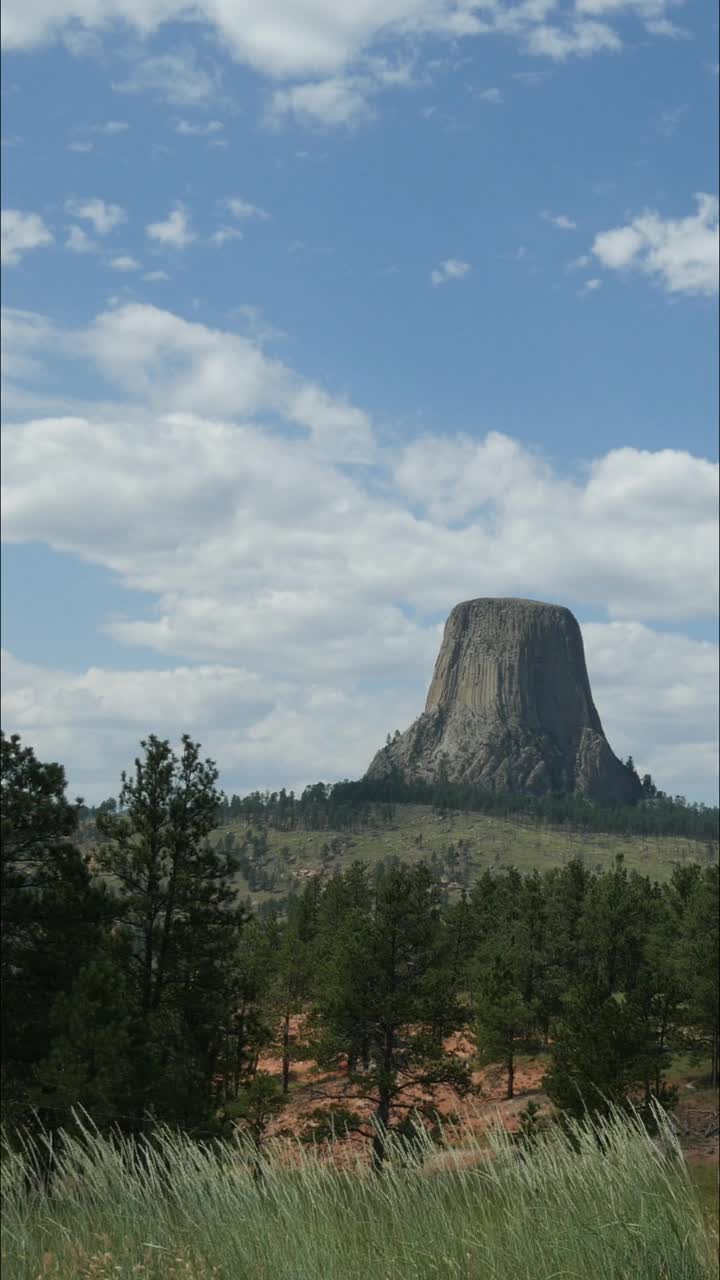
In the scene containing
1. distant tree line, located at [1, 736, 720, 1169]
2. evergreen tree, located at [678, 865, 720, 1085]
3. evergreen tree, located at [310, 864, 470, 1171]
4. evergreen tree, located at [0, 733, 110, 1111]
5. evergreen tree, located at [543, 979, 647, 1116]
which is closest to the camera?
distant tree line, located at [1, 736, 720, 1169]

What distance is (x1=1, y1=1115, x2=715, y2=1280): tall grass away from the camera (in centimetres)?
517

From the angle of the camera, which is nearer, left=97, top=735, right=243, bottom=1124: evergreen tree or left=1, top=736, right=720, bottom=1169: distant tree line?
left=1, top=736, right=720, bottom=1169: distant tree line

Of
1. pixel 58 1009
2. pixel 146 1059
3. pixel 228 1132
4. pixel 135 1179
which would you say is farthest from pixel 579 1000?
pixel 135 1179

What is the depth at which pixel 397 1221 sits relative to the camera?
5738 millimetres

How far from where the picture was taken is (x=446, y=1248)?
5.40 meters

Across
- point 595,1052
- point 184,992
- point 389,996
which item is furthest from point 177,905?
point 595,1052

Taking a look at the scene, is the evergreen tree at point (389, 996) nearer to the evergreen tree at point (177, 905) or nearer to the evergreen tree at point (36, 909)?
the evergreen tree at point (177, 905)

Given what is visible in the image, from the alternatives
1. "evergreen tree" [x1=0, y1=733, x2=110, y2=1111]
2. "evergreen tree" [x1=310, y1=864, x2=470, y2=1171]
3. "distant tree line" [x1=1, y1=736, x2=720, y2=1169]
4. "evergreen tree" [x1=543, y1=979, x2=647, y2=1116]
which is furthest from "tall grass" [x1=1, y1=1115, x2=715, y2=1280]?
"evergreen tree" [x1=310, y1=864, x2=470, y2=1171]

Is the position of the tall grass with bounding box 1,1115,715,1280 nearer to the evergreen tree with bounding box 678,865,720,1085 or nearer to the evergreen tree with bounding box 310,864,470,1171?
the evergreen tree with bounding box 310,864,470,1171

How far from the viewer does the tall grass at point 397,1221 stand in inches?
204

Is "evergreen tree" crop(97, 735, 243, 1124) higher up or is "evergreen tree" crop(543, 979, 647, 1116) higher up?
"evergreen tree" crop(97, 735, 243, 1124)

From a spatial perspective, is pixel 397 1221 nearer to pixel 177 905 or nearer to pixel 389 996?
pixel 177 905

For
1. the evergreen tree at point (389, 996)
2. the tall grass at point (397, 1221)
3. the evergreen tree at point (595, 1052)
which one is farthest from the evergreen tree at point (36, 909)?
the tall grass at point (397, 1221)

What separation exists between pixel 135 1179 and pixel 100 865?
21427mm
